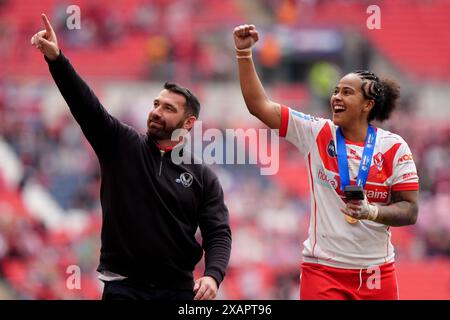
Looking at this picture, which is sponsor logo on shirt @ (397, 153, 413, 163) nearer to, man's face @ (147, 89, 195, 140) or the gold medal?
the gold medal

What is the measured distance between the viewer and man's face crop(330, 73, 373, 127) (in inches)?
227

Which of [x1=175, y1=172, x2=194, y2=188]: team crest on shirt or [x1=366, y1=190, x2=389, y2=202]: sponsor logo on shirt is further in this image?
[x1=175, y1=172, x2=194, y2=188]: team crest on shirt

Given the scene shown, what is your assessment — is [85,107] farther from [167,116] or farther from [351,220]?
[351,220]

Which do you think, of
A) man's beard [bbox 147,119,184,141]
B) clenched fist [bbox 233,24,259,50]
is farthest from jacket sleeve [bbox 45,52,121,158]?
clenched fist [bbox 233,24,259,50]

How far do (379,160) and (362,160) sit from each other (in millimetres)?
116

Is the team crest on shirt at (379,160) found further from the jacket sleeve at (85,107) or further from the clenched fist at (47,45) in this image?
the clenched fist at (47,45)

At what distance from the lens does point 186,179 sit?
5.98m

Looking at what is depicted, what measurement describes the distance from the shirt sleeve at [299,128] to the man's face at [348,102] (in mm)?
129

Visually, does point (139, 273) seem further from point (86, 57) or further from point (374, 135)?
point (86, 57)

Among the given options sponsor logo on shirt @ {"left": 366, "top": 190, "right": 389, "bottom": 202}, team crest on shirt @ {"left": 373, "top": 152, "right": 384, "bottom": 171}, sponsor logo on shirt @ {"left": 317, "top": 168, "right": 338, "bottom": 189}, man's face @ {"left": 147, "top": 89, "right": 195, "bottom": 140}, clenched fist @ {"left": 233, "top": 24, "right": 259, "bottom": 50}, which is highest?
clenched fist @ {"left": 233, "top": 24, "right": 259, "bottom": 50}

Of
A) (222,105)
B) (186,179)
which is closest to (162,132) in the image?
(186,179)

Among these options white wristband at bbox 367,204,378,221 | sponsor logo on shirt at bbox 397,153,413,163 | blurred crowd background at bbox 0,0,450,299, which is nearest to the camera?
white wristband at bbox 367,204,378,221

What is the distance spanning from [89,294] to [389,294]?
9.57 m

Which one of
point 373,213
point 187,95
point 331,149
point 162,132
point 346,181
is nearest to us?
point 373,213
